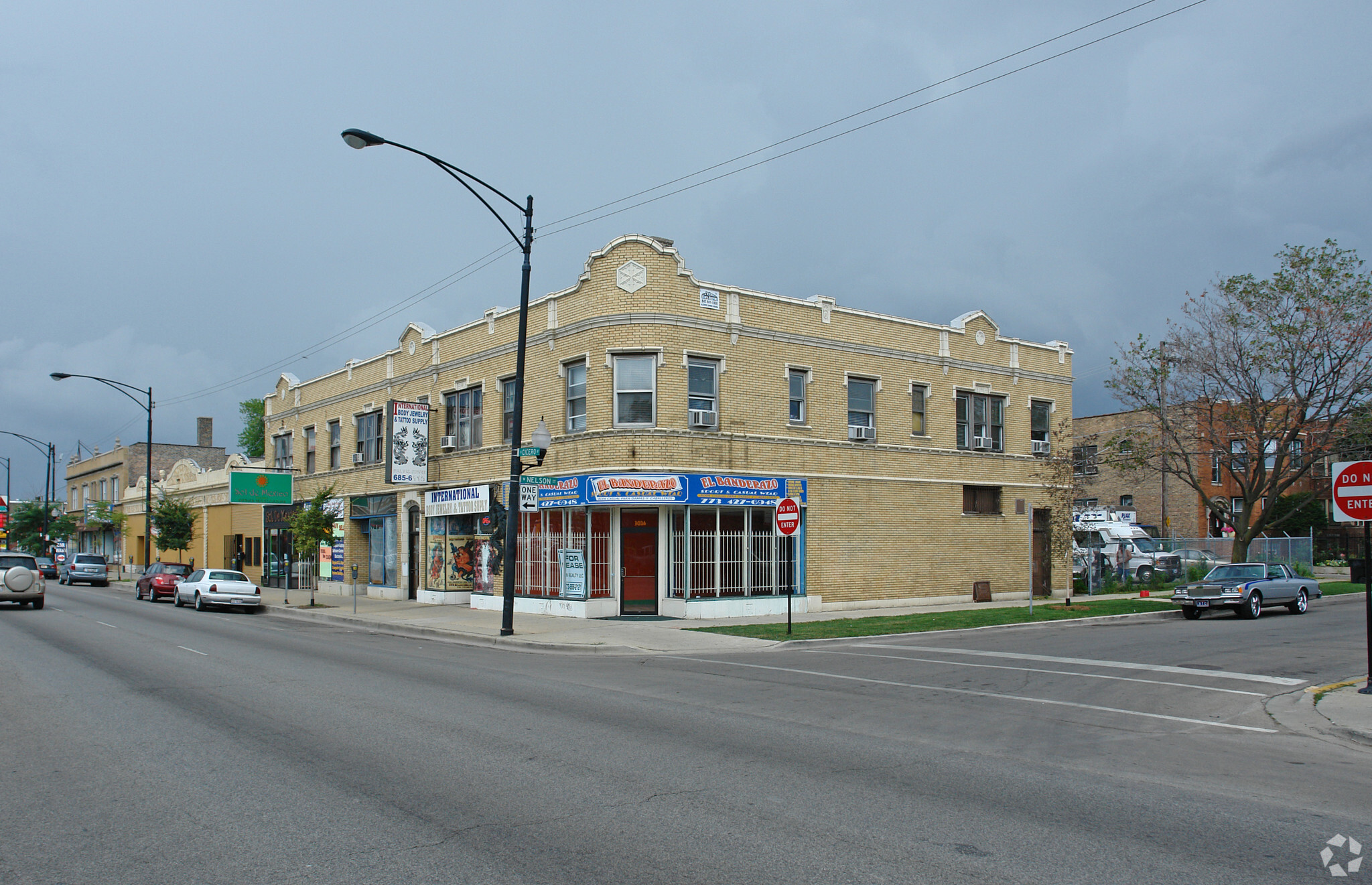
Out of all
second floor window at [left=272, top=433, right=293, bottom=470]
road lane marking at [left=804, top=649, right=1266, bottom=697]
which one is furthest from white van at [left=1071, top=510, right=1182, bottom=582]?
second floor window at [left=272, top=433, right=293, bottom=470]

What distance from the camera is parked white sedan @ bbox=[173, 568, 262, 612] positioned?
100 ft

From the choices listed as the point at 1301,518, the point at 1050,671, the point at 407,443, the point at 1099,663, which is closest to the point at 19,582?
the point at 407,443

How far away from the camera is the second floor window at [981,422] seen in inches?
1204

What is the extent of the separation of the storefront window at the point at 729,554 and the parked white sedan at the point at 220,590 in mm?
14858

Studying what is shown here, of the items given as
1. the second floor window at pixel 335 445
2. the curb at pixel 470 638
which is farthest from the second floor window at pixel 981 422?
the second floor window at pixel 335 445

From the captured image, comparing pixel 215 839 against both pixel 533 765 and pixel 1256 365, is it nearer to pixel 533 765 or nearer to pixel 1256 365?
pixel 533 765

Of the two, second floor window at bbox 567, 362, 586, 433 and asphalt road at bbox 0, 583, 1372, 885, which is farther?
second floor window at bbox 567, 362, 586, 433

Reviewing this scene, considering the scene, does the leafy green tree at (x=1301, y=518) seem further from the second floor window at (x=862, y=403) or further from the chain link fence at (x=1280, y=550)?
the second floor window at (x=862, y=403)

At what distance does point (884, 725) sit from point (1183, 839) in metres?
4.20

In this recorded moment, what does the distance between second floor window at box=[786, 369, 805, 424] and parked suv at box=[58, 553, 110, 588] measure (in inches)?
1645

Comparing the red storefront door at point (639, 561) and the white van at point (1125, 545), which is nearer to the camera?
the red storefront door at point (639, 561)

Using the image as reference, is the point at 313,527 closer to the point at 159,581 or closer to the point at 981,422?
the point at 159,581

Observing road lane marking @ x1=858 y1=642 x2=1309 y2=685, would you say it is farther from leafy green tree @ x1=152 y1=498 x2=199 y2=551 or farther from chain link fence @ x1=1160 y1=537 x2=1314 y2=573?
leafy green tree @ x1=152 y1=498 x2=199 y2=551

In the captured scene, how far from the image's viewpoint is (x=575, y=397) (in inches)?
1009
